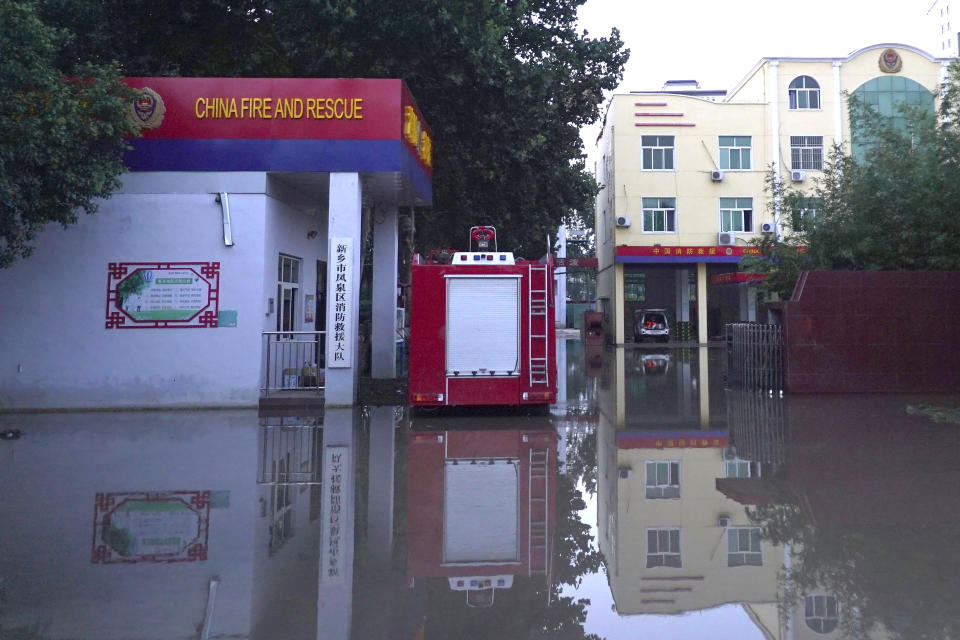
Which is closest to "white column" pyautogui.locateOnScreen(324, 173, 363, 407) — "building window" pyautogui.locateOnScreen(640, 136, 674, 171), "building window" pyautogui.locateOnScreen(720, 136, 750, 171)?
"building window" pyautogui.locateOnScreen(640, 136, 674, 171)

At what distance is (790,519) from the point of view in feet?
23.4

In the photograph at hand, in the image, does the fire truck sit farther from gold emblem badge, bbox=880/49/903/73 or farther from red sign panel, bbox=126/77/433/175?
gold emblem badge, bbox=880/49/903/73

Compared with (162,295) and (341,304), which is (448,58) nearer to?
(341,304)

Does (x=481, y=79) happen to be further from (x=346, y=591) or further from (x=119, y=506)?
(x=346, y=591)

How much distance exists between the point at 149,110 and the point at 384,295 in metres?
6.35

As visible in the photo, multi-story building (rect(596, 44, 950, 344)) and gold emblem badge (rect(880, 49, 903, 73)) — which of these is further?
multi-story building (rect(596, 44, 950, 344))

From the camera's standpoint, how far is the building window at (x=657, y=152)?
3766cm

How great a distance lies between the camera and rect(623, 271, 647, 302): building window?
47031mm

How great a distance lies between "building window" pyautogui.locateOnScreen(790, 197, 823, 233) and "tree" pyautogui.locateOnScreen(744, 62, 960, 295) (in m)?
0.02

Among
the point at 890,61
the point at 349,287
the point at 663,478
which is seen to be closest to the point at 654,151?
the point at 890,61

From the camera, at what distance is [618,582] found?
5770 mm

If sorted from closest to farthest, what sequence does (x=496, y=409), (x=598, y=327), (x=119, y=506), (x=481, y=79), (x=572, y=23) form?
(x=119, y=506)
(x=496, y=409)
(x=481, y=79)
(x=572, y=23)
(x=598, y=327)

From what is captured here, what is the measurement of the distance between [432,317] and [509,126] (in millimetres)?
8393

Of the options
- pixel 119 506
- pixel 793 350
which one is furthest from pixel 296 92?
pixel 793 350
